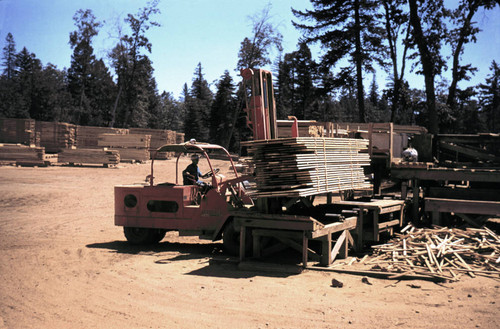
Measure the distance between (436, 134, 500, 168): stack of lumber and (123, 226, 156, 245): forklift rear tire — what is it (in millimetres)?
8384

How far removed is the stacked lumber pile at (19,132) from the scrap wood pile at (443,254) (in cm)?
3015

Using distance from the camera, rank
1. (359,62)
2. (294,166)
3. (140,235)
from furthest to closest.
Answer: (359,62)
(140,235)
(294,166)

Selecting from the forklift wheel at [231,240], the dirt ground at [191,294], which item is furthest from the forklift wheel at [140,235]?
the forklift wheel at [231,240]

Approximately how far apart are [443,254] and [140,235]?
665 cm

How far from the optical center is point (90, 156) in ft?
95.2

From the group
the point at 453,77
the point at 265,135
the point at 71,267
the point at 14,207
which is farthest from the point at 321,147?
the point at 453,77

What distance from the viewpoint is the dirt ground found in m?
5.78

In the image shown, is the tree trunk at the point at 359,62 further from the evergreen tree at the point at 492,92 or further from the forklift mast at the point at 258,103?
the evergreen tree at the point at 492,92

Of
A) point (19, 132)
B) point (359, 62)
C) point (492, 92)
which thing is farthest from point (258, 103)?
point (492, 92)

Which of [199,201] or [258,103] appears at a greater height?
[258,103]

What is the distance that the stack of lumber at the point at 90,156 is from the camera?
28.9m

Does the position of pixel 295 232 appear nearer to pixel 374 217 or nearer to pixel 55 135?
pixel 374 217

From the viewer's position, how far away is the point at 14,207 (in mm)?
16875

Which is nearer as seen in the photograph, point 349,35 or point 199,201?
point 199,201
